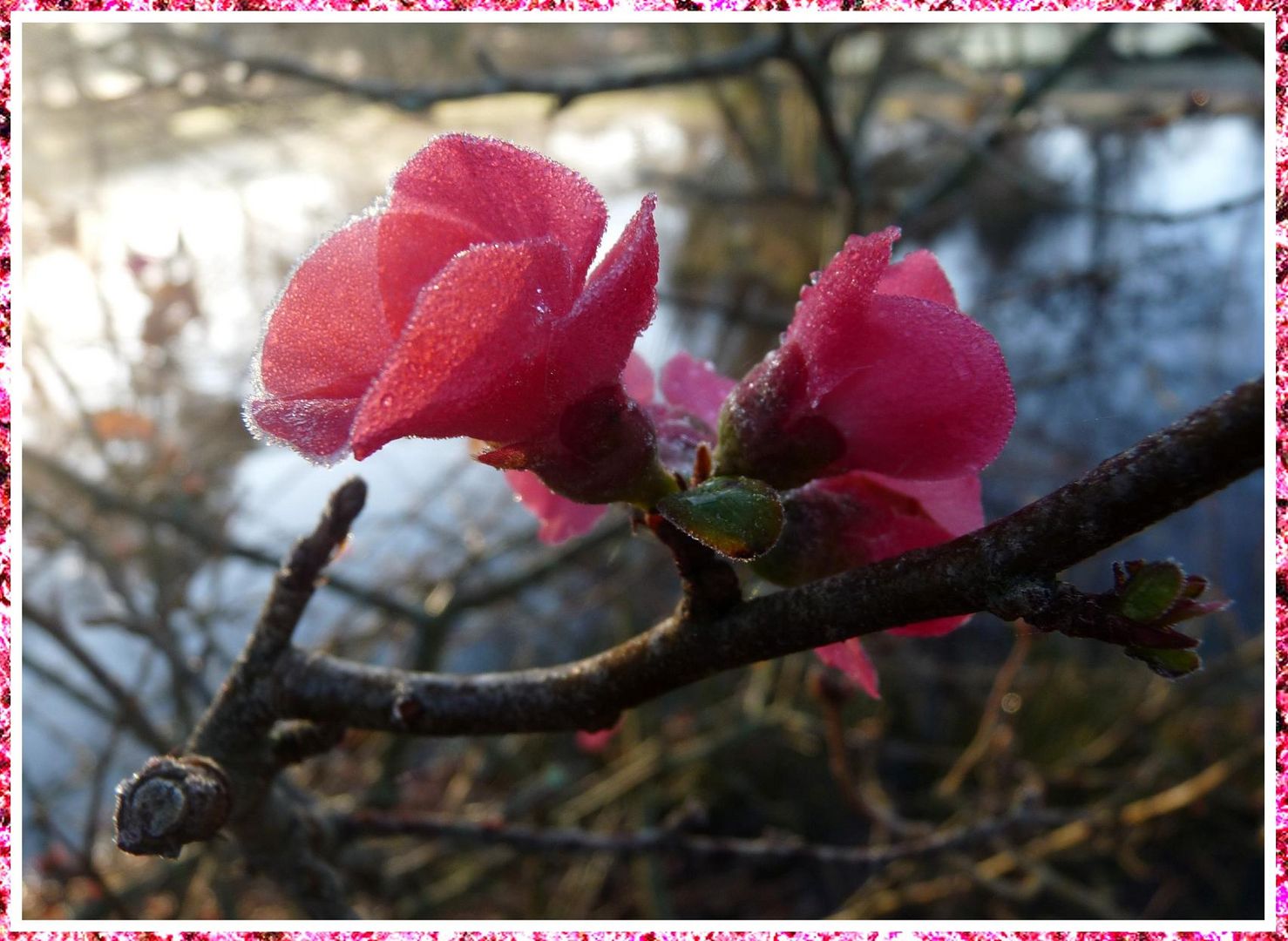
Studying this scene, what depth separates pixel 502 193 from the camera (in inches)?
12.2

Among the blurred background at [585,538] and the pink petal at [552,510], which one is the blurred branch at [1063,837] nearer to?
the blurred background at [585,538]

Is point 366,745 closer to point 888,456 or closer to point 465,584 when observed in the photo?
point 465,584

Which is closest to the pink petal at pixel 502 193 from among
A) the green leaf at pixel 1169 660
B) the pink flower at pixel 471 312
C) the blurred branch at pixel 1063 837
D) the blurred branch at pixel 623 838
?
the pink flower at pixel 471 312

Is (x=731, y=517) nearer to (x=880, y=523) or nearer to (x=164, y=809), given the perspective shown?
(x=880, y=523)

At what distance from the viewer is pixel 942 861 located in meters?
1.50

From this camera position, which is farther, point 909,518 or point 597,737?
point 597,737

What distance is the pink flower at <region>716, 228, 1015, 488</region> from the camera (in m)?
0.33

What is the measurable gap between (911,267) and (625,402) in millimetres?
136

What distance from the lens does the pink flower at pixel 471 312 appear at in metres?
0.28

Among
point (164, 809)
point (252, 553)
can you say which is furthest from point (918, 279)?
point (252, 553)

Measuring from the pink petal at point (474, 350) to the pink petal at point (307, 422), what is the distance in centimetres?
3

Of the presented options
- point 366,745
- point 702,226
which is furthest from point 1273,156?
point 702,226

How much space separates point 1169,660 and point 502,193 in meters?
0.26

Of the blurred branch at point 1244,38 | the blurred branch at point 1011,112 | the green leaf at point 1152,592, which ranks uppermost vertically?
the blurred branch at point 1011,112
